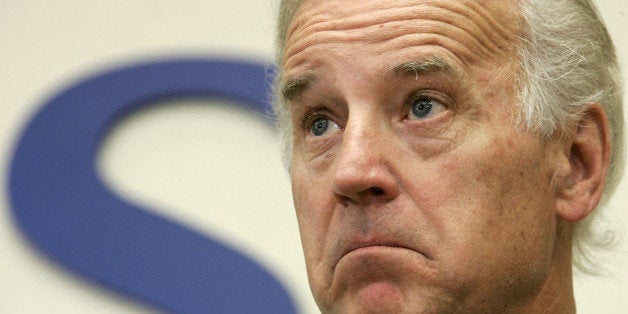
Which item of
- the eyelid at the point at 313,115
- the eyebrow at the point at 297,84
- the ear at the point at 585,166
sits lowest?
the ear at the point at 585,166

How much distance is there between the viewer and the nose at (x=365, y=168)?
6.20ft

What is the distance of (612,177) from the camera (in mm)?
2488

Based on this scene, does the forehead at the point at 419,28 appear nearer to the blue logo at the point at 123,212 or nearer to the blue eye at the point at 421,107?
the blue eye at the point at 421,107

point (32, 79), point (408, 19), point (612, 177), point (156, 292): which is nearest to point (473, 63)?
point (408, 19)

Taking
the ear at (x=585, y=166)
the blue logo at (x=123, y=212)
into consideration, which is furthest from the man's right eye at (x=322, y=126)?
the blue logo at (x=123, y=212)

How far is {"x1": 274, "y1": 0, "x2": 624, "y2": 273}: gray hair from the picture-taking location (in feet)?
6.77

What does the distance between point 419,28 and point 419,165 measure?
0.83 feet

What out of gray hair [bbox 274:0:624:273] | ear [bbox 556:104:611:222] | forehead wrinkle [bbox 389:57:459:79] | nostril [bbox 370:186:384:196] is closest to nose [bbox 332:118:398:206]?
nostril [bbox 370:186:384:196]

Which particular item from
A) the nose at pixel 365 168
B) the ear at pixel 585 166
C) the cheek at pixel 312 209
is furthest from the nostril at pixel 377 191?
the ear at pixel 585 166

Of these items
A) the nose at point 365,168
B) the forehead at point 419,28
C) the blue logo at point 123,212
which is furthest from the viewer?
the blue logo at point 123,212

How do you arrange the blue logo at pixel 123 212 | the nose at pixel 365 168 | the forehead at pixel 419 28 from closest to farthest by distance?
the nose at pixel 365 168 → the forehead at pixel 419 28 → the blue logo at pixel 123 212

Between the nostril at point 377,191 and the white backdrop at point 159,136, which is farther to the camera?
the white backdrop at point 159,136

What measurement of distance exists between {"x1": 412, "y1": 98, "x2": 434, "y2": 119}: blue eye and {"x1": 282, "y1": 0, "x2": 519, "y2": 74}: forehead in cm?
9

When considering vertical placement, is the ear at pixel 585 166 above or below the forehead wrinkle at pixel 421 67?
below
